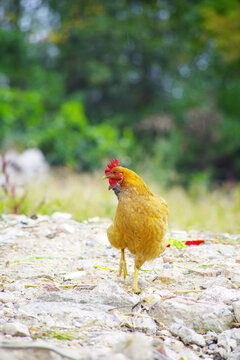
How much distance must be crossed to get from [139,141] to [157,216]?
10816 mm

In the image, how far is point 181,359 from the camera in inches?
73.7

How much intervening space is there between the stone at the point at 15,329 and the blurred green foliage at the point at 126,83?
8.98m

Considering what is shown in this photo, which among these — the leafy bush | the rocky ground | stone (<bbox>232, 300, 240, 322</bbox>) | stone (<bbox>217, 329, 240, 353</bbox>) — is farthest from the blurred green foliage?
stone (<bbox>217, 329, 240, 353</bbox>)

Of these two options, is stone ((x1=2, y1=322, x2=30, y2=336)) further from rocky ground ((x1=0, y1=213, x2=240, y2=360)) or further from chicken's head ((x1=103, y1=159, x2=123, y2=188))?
chicken's head ((x1=103, y1=159, x2=123, y2=188))

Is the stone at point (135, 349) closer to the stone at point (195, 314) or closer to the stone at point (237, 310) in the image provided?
the stone at point (195, 314)

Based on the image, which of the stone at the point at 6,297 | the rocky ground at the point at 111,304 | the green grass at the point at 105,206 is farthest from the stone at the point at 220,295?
the green grass at the point at 105,206

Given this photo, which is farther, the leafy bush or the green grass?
the leafy bush

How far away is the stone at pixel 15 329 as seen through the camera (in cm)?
189

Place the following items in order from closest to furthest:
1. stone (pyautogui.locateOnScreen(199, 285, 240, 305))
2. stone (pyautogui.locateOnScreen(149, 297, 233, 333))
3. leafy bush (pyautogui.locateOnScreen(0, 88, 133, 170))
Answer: stone (pyautogui.locateOnScreen(149, 297, 233, 333)) → stone (pyautogui.locateOnScreen(199, 285, 240, 305)) → leafy bush (pyautogui.locateOnScreen(0, 88, 133, 170))

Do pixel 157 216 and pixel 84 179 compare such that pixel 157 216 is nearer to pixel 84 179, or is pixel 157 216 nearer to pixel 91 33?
pixel 84 179

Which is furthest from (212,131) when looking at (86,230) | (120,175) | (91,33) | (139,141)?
(120,175)

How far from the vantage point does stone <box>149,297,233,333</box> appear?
2.36 meters

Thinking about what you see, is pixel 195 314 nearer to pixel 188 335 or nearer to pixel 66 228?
pixel 188 335

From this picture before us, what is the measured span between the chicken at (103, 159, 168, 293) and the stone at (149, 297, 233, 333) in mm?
362
